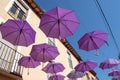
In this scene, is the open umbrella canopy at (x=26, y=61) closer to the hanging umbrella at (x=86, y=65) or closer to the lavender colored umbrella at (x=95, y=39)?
the lavender colored umbrella at (x=95, y=39)

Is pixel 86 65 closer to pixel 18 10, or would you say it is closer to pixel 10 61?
pixel 10 61

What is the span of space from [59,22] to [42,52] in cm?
287

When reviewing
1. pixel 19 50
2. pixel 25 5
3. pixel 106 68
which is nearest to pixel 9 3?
pixel 25 5

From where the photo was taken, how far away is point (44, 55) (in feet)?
30.1

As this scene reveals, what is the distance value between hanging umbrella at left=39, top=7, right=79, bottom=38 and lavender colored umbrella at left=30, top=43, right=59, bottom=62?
2.10 metres

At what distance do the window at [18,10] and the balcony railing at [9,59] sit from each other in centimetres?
257

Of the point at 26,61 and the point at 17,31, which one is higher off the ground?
the point at 17,31

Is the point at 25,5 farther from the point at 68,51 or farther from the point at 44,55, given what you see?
the point at 68,51

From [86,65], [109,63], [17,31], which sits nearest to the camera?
[17,31]

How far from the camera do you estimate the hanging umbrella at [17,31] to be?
716 centimetres


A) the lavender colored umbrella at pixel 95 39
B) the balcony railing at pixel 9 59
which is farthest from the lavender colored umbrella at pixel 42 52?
the lavender colored umbrella at pixel 95 39

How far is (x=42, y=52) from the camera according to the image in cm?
906

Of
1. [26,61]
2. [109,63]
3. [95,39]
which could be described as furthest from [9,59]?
[109,63]

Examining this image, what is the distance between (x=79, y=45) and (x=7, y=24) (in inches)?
145
